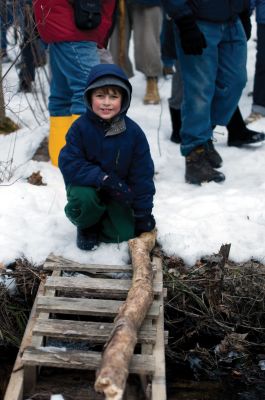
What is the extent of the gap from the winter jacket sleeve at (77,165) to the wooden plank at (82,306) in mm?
678

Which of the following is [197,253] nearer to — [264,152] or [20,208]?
[20,208]

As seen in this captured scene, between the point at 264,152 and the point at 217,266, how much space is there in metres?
2.09

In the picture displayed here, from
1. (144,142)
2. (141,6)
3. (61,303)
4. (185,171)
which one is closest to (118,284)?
(61,303)

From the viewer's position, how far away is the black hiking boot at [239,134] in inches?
212

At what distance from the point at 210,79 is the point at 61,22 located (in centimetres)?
117

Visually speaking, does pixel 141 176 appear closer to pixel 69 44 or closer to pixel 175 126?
pixel 69 44

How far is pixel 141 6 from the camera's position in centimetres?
646

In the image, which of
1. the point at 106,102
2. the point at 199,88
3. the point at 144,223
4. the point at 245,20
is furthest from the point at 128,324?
the point at 245,20

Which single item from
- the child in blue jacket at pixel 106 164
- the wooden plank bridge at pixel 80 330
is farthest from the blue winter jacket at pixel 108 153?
the wooden plank bridge at pixel 80 330

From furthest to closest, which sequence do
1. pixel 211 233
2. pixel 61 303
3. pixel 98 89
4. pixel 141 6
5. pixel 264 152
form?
pixel 141 6 < pixel 264 152 < pixel 211 233 < pixel 98 89 < pixel 61 303

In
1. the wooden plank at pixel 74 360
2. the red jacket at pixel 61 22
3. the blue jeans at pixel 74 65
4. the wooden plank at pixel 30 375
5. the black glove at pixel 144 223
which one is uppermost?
the red jacket at pixel 61 22

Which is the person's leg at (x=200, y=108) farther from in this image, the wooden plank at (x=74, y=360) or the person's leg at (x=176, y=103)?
the wooden plank at (x=74, y=360)

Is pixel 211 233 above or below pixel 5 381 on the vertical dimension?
above

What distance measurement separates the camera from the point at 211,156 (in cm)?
478
